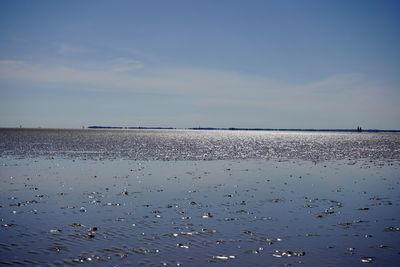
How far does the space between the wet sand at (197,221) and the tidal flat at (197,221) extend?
0.05 meters

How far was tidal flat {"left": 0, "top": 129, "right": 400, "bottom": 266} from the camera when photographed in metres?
13.8

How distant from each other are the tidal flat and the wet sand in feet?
0.15

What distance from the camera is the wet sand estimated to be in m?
13.8

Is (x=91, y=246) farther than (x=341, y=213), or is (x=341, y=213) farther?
(x=341, y=213)

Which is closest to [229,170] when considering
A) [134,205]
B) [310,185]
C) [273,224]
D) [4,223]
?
[310,185]

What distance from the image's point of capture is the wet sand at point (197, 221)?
13.8 m

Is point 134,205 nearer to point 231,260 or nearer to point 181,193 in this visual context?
point 181,193

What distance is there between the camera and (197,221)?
62.8 ft

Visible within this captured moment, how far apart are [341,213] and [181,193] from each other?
36.7ft

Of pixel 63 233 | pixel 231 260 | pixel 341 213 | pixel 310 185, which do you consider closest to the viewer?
pixel 231 260

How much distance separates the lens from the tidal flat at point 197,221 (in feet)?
45.3

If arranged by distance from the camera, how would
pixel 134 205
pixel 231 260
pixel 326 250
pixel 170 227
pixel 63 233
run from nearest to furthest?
pixel 231 260, pixel 326 250, pixel 63 233, pixel 170 227, pixel 134 205

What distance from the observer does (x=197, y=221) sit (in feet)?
62.8

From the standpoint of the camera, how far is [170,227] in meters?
17.9
